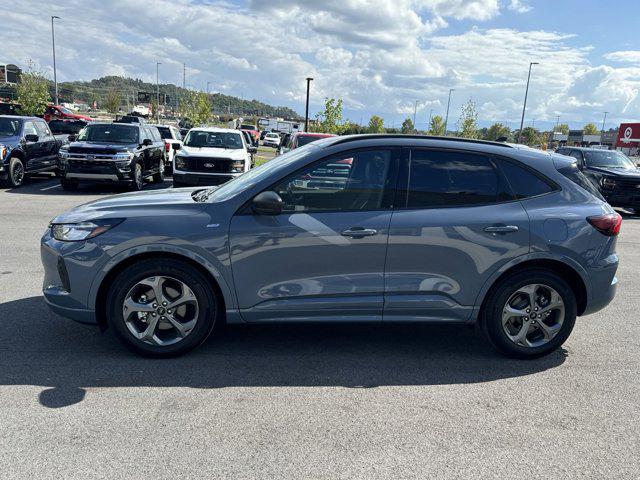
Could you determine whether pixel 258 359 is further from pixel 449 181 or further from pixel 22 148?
pixel 22 148

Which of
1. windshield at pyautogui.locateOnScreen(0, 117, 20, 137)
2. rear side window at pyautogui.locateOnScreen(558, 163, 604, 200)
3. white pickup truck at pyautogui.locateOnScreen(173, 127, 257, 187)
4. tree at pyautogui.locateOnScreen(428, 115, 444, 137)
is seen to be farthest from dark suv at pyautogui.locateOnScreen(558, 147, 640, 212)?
tree at pyautogui.locateOnScreen(428, 115, 444, 137)

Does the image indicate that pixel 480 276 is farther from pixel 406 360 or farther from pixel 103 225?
pixel 103 225

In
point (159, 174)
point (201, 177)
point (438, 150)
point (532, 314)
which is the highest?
point (438, 150)

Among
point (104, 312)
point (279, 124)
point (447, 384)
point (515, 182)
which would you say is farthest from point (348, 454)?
point (279, 124)

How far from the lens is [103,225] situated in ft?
13.0

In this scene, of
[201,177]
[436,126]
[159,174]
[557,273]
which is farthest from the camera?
[436,126]

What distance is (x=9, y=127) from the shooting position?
14.1 meters

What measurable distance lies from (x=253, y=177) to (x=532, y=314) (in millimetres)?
2518

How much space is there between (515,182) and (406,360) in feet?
5.48

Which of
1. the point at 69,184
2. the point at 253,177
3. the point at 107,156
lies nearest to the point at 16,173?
the point at 69,184

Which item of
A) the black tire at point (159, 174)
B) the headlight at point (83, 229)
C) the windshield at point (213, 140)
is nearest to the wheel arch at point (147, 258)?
the headlight at point (83, 229)

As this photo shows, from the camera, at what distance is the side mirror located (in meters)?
3.91

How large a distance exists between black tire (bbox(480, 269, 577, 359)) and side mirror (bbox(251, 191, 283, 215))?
183 centimetres

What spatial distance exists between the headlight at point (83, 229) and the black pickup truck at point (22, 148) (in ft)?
36.7
